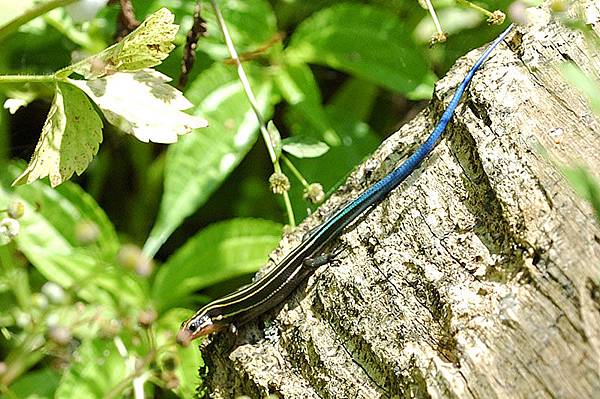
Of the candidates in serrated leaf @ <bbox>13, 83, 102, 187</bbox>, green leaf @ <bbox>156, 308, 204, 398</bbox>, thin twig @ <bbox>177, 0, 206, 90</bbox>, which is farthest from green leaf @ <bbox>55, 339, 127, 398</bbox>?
thin twig @ <bbox>177, 0, 206, 90</bbox>

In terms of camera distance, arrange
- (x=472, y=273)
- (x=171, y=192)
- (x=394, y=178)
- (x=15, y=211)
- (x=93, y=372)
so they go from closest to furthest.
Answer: (x=472, y=273) → (x=394, y=178) → (x=15, y=211) → (x=93, y=372) → (x=171, y=192)

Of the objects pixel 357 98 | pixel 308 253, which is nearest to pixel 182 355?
pixel 308 253

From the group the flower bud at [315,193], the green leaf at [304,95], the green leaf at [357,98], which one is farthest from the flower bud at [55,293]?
the green leaf at [357,98]

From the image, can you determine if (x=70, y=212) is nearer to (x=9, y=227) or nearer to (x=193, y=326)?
(x=9, y=227)

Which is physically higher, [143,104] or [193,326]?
[143,104]

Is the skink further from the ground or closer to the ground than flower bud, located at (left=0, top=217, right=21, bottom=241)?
closer to the ground

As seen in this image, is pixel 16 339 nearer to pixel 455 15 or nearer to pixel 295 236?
pixel 295 236

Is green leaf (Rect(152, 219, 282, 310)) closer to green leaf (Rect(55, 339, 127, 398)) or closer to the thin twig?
green leaf (Rect(55, 339, 127, 398))
